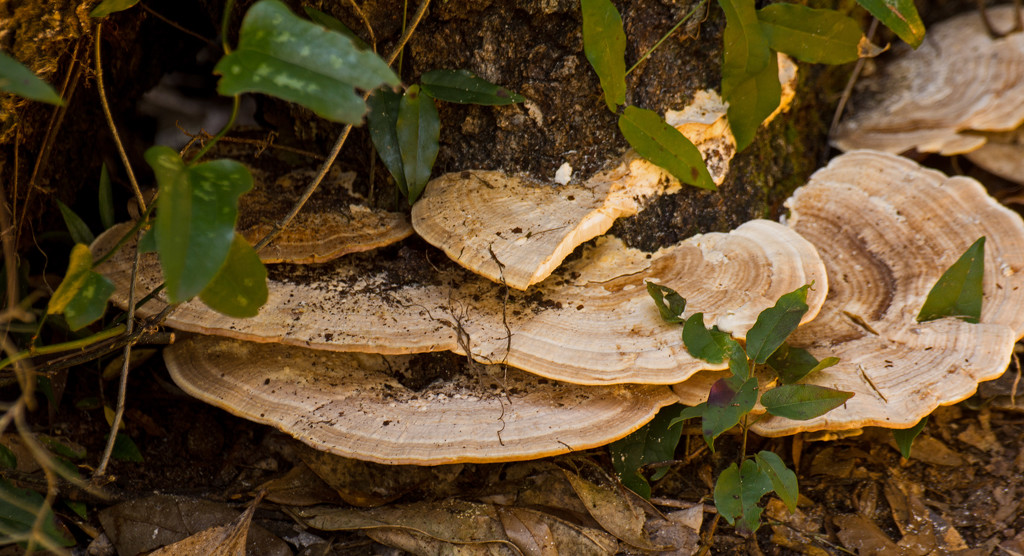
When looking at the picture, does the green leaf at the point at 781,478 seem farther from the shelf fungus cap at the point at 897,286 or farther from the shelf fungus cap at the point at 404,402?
the shelf fungus cap at the point at 404,402

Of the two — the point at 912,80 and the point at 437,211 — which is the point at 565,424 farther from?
the point at 912,80

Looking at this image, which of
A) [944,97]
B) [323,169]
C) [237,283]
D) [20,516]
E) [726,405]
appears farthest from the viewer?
[944,97]

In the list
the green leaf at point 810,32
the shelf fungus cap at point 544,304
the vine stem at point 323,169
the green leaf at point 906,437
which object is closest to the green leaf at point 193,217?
the vine stem at point 323,169

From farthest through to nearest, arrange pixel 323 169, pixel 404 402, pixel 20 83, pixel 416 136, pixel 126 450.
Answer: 1. pixel 126 450
2. pixel 416 136
3. pixel 404 402
4. pixel 323 169
5. pixel 20 83

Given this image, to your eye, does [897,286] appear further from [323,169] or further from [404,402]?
[323,169]

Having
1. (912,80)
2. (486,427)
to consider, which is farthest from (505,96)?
(912,80)

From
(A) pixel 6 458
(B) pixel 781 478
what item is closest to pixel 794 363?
(B) pixel 781 478

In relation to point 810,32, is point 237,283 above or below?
below
